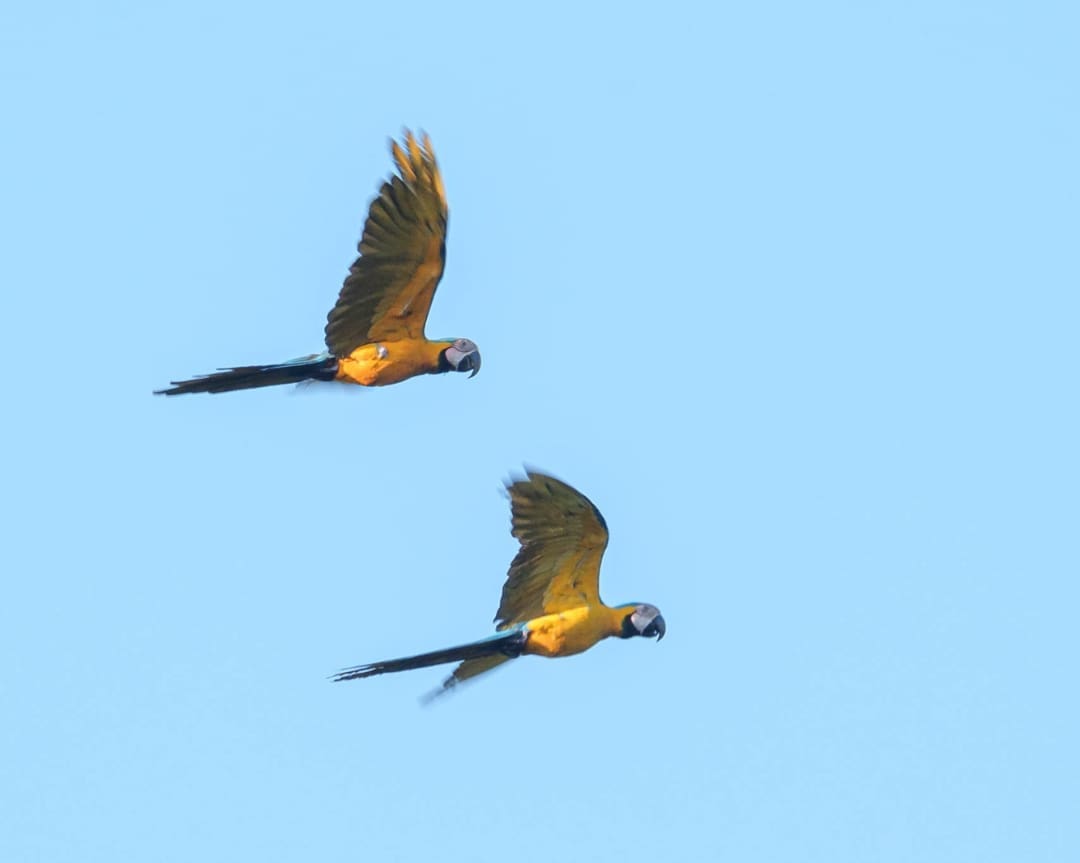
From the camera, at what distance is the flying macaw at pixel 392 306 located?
20453 mm

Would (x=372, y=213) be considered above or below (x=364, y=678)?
above

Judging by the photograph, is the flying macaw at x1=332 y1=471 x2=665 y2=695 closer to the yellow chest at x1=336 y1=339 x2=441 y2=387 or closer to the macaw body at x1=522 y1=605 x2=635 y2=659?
the macaw body at x1=522 y1=605 x2=635 y2=659

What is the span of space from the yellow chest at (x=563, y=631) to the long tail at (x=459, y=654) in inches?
4.4

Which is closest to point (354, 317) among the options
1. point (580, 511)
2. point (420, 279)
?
point (420, 279)

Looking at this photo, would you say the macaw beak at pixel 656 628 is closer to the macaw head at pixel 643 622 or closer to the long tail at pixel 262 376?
the macaw head at pixel 643 622

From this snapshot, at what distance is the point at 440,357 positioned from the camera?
2173 centimetres

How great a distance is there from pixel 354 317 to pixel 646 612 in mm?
3395

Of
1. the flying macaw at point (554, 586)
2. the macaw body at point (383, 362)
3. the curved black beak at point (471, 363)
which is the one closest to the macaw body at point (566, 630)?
the flying macaw at point (554, 586)

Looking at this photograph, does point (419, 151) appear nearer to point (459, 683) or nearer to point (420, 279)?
point (420, 279)

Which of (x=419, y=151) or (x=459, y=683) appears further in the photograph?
(x=459, y=683)

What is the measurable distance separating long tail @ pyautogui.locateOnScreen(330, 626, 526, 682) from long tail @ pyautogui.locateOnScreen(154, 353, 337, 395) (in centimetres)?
255

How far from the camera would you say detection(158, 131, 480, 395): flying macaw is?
20453 millimetres

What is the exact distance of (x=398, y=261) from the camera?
822 inches

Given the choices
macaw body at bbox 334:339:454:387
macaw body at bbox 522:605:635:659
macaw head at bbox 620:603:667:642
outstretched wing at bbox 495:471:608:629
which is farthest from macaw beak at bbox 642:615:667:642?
macaw body at bbox 334:339:454:387
